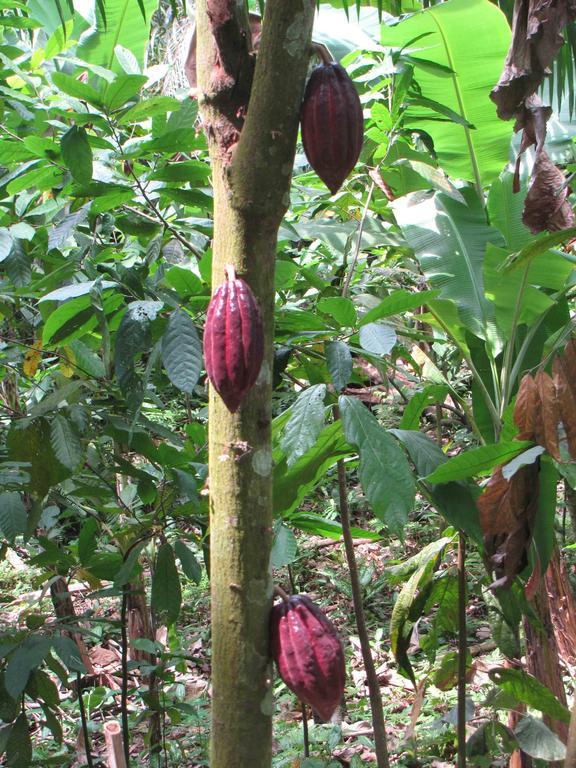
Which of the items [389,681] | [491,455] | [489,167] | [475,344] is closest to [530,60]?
[491,455]

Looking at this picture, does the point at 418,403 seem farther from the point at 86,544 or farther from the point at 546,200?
the point at 86,544

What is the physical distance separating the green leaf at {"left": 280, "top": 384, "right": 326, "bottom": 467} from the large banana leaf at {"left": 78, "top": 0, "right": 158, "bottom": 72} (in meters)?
1.39

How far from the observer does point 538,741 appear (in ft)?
4.78

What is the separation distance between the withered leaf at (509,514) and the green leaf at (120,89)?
2.87 feet

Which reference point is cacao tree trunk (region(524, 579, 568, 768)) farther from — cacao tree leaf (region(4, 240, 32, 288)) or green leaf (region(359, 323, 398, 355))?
cacao tree leaf (region(4, 240, 32, 288))

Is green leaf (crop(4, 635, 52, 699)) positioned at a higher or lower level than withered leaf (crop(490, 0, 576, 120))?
lower

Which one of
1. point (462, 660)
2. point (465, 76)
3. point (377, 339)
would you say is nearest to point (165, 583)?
point (462, 660)

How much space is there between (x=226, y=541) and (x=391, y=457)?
35 centimetres

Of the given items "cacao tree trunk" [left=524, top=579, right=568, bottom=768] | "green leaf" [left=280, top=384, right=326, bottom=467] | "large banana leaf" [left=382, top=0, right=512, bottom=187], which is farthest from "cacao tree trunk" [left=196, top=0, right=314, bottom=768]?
"large banana leaf" [left=382, top=0, right=512, bottom=187]

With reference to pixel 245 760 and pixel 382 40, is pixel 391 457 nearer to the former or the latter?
pixel 245 760

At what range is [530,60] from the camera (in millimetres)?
1269

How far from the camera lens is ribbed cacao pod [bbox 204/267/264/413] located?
2.32ft

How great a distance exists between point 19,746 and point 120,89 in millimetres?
1242

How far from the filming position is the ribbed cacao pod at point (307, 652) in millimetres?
734
